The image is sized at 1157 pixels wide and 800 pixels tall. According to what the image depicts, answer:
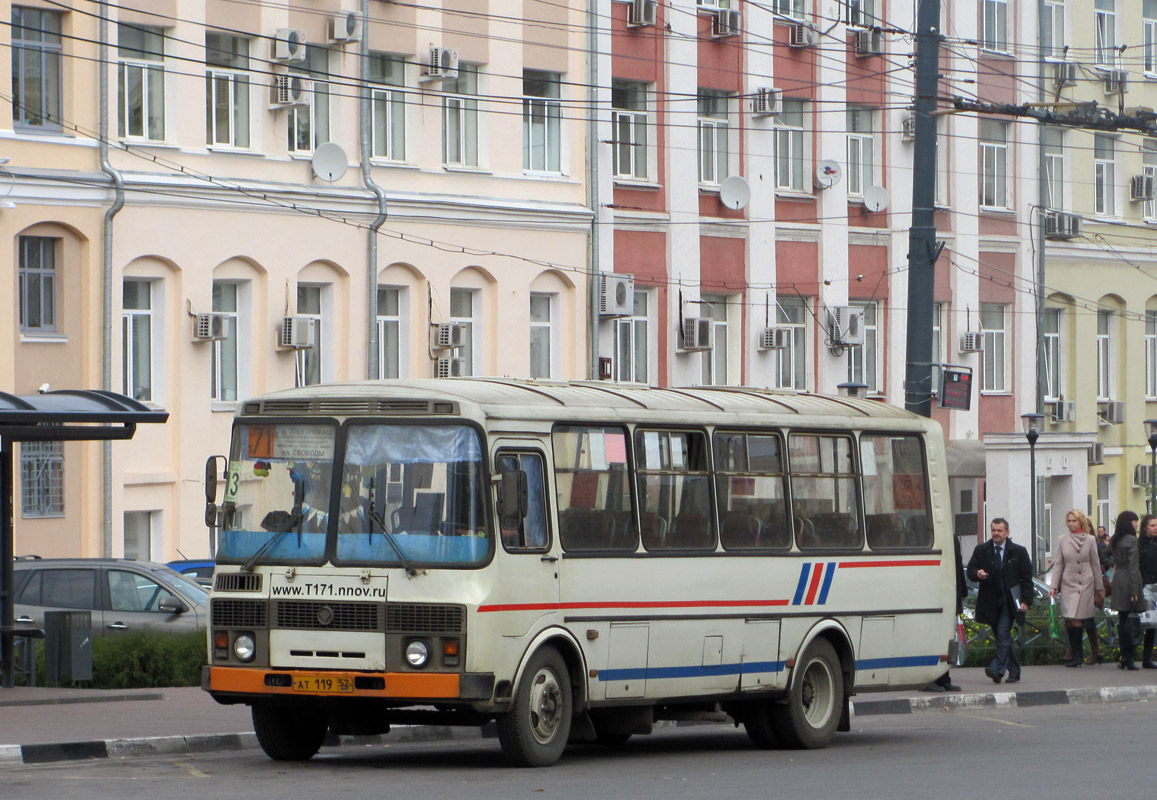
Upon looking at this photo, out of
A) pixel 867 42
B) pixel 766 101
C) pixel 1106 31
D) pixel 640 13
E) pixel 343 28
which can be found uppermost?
pixel 1106 31

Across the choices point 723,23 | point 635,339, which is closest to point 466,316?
point 635,339

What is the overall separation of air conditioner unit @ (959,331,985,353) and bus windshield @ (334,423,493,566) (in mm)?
29808

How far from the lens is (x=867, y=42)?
40875 mm

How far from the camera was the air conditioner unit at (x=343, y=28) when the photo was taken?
109 ft

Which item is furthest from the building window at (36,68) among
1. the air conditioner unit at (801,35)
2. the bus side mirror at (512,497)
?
the bus side mirror at (512,497)

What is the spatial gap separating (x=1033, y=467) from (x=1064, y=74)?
8885mm

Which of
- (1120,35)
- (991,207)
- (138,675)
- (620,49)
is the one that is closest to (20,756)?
(138,675)

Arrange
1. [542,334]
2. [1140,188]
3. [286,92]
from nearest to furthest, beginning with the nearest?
Answer: [286,92] < [542,334] < [1140,188]

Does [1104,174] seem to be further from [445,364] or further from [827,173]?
[445,364]

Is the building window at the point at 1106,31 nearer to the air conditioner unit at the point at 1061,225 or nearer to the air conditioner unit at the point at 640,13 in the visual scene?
the air conditioner unit at the point at 1061,225

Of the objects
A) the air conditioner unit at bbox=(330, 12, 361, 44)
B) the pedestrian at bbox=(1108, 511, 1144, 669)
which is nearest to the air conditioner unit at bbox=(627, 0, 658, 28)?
the air conditioner unit at bbox=(330, 12, 361, 44)

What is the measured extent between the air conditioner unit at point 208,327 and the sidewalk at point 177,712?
12.2m

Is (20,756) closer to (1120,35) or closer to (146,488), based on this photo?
(146,488)

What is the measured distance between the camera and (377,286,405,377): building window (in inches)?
1369
